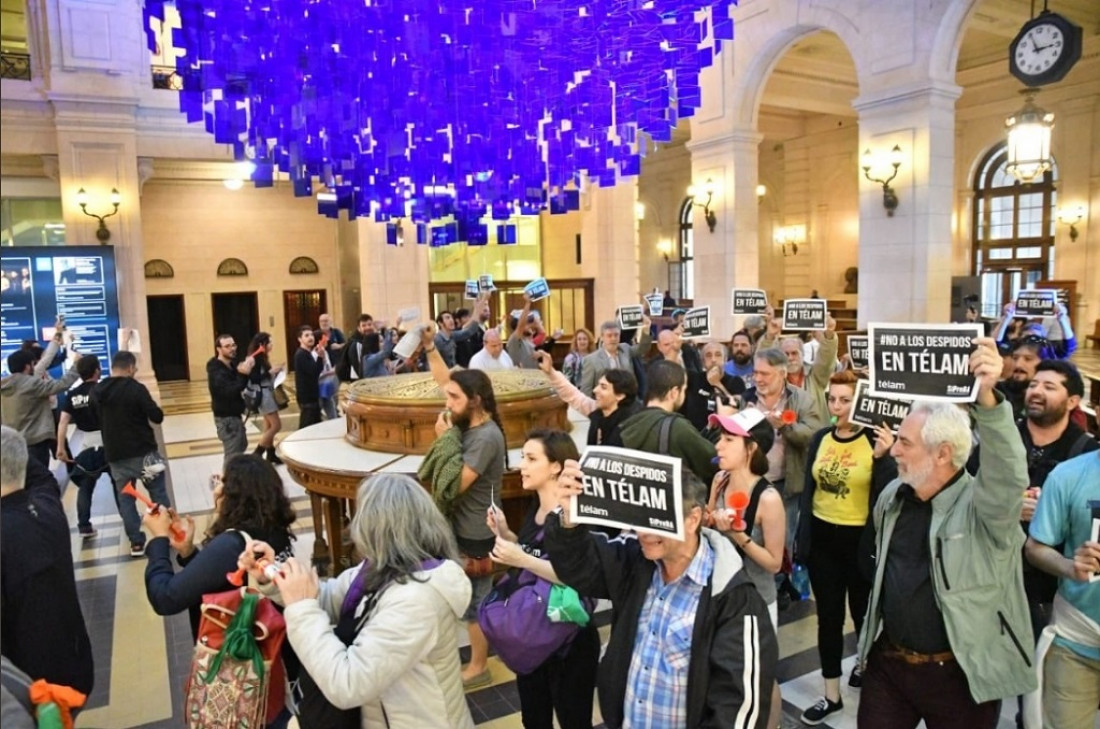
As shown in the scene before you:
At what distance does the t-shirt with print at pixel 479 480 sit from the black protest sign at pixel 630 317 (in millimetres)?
4248

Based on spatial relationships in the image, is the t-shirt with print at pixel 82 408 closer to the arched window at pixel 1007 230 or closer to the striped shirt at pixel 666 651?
A: the striped shirt at pixel 666 651

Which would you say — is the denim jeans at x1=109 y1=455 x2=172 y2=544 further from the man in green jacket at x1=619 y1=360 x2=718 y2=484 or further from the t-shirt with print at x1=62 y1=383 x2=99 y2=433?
the man in green jacket at x1=619 y1=360 x2=718 y2=484

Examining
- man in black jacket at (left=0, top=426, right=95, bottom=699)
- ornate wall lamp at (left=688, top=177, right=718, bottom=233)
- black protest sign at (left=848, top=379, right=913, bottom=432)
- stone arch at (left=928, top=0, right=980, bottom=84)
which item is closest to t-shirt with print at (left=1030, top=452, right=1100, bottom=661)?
black protest sign at (left=848, top=379, right=913, bottom=432)

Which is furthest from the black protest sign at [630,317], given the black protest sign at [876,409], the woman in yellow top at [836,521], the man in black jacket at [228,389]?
the black protest sign at [876,409]

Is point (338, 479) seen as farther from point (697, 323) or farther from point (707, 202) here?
point (707, 202)

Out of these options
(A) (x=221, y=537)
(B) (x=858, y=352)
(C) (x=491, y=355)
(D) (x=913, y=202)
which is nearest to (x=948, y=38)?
(D) (x=913, y=202)

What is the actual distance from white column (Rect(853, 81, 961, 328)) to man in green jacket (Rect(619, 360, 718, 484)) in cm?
857

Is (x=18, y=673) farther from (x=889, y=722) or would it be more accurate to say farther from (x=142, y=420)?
(x=142, y=420)

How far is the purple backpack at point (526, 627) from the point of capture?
8.97 feet

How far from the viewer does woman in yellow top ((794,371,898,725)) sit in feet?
11.9

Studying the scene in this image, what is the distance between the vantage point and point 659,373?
3930 mm

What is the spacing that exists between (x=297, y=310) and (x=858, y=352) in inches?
699

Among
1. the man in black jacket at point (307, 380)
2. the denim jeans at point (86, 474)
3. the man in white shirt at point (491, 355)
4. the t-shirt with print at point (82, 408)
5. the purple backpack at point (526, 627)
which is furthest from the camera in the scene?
the man in black jacket at point (307, 380)

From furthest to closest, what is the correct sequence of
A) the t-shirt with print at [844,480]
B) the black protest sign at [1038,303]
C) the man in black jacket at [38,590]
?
the black protest sign at [1038,303]
the t-shirt with print at [844,480]
the man in black jacket at [38,590]
